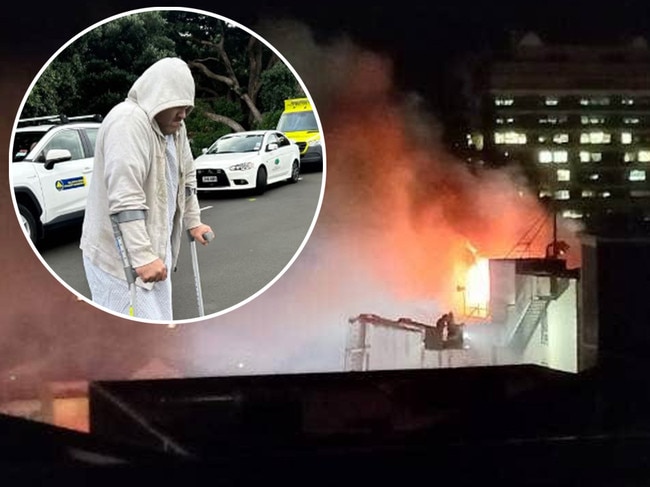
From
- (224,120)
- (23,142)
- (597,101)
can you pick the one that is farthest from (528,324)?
(23,142)

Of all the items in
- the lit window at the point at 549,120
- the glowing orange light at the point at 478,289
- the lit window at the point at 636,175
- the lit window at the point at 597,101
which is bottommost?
the glowing orange light at the point at 478,289

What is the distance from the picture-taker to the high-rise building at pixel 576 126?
2.60m

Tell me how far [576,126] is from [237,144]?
1.13m

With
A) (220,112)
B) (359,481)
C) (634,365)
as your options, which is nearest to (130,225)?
(220,112)

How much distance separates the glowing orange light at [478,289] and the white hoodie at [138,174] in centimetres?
96

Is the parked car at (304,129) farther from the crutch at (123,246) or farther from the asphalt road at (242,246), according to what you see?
the crutch at (123,246)

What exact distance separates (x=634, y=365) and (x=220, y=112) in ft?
5.52

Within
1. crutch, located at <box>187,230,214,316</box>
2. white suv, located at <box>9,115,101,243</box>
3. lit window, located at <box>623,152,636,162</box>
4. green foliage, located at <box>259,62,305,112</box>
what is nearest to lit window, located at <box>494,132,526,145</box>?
lit window, located at <box>623,152,636,162</box>

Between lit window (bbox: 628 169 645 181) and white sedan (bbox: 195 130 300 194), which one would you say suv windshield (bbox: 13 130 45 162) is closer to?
white sedan (bbox: 195 130 300 194)

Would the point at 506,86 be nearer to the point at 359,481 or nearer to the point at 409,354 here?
the point at 409,354

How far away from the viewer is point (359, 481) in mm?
2701

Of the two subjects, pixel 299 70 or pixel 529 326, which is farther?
pixel 529 326

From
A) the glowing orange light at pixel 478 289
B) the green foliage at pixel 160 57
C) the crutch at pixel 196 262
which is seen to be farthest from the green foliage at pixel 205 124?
the glowing orange light at pixel 478 289

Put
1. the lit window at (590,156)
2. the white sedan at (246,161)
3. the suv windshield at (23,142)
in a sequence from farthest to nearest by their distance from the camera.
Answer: the lit window at (590,156) → the white sedan at (246,161) → the suv windshield at (23,142)
